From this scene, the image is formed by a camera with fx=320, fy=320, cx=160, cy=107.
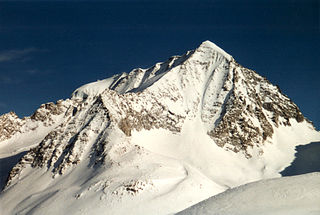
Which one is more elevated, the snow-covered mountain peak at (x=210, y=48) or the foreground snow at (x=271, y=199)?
the snow-covered mountain peak at (x=210, y=48)

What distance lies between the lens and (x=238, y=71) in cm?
11062

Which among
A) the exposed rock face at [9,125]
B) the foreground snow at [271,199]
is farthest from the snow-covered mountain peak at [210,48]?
the foreground snow at [271,199]

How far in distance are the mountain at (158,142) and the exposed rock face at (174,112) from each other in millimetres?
314

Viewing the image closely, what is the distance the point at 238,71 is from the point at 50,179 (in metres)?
74.6

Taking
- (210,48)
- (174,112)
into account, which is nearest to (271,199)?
(174,112)

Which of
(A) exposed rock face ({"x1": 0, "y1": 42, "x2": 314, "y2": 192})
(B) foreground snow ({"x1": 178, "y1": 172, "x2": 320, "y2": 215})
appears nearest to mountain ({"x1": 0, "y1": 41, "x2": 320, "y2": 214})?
(A) exposed rock face ({"x1": 0, "y1": 42, "x2": 314, "y2": 192})

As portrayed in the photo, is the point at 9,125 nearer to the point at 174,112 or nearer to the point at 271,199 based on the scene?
the point at 174,112

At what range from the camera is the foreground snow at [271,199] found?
1747 cm

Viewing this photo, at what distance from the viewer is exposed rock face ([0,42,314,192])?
66.5m

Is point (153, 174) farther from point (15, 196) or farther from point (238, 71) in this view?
point (238, 71)

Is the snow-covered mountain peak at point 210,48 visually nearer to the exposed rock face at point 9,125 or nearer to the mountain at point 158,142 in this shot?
the mountain at point 158,142

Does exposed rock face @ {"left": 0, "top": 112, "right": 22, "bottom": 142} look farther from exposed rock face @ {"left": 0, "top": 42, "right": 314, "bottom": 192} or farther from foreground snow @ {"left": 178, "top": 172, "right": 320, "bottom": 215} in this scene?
foreground snow @ {"left": 178, "top": 172, "right": 320, "bottom": 215}

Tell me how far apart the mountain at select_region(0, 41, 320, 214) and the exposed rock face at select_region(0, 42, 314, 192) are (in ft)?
1.03

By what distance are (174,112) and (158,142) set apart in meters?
16.0
